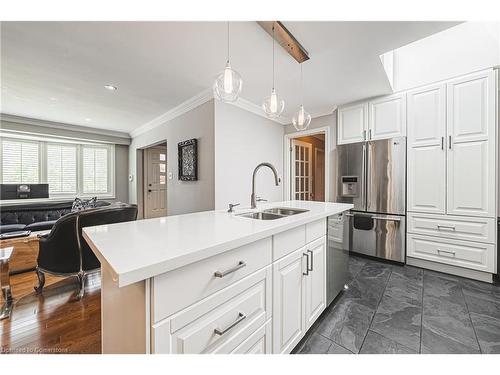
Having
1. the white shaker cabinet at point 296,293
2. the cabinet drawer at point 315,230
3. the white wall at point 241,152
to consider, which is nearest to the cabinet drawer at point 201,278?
the white shaker cabinet at point 296,293

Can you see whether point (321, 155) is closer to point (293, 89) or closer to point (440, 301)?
point (293, 89)

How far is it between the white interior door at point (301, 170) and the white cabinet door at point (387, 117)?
147 cm

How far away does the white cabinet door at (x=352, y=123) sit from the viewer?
3020mm

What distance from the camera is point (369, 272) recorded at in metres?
2.50

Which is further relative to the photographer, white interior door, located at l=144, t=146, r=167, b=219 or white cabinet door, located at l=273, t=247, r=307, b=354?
white interior door, located at l=144, t=146, r=167, b=219

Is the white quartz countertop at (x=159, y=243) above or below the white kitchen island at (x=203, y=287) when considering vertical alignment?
above

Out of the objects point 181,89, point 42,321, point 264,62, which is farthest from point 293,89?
point 42,321

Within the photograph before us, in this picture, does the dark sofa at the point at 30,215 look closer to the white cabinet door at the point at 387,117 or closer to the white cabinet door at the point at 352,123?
the white cabinet door at the point at 352,123

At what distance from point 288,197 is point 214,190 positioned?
1.82 m

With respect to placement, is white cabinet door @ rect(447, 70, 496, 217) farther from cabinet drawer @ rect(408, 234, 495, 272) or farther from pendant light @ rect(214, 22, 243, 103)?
pendant light @ rect(214, 22, 243, 103)

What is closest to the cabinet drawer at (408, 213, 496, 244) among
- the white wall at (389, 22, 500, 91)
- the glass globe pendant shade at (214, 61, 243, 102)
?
the white wall at (389, 22, 500, 91)

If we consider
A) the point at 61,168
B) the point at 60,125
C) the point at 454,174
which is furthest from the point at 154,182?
the point at 454,174

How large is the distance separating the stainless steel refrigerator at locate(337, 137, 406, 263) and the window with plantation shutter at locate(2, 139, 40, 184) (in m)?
6.08

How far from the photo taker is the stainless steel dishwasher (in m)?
1.66
